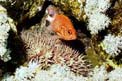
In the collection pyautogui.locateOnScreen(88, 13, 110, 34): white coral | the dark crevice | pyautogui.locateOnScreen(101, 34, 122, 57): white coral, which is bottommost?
pyautogui.locateOnScreen(101, 34, 122, 57): white coral

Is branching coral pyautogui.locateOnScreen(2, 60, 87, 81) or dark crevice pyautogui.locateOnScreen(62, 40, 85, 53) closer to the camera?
branching coral pyautogui.locateOnScreen(2, 60, 87, 81)

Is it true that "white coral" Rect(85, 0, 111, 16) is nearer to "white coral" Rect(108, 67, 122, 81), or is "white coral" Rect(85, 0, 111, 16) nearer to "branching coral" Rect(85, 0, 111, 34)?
"branching coral" Rect(85, 0, 111, 34)

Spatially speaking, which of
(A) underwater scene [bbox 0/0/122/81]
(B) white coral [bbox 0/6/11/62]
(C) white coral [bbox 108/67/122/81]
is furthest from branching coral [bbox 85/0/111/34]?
(B) white coral [bbox 0/6/11/62]

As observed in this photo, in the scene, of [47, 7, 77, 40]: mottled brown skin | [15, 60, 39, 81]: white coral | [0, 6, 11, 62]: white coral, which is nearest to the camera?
[0, 6, 11, 62]: white coral

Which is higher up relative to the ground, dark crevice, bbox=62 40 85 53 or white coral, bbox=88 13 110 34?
dark crevice, bbox=62 40 85 53

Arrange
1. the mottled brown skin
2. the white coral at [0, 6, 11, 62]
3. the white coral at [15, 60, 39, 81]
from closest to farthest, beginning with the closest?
1. the white coral at [0, 6, 11, 62]
2. the white coral at [15, 60, 39, 81]
3. the mottled brown skin

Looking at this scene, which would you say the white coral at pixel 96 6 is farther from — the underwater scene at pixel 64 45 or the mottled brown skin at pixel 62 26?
the mottled brown skin at pixel 62 26
